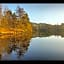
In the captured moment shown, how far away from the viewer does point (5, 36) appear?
4246 millimetres

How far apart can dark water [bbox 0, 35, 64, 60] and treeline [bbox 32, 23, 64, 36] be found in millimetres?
57

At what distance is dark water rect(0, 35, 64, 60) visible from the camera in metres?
4.21

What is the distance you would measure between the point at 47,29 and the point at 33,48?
1.05 ft

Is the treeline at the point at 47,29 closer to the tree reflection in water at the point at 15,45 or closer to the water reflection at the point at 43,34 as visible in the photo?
the water reflection at the point at 43,34

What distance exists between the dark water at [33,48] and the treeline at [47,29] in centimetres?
6

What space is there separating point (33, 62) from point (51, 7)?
77cm

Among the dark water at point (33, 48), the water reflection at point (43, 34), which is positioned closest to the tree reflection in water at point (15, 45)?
the dark water at point (33, 48)

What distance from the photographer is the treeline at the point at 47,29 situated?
425 centimetres

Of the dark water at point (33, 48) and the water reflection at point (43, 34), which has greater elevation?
the water reflection at point (43, 34)

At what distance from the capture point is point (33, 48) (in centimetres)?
422

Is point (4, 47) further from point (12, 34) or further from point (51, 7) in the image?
point (51, 7)

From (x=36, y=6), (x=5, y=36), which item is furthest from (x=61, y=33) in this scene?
(x=5, y=36)

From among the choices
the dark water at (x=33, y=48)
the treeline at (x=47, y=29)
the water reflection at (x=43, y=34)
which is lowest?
the dark water at (x=33, y=48)

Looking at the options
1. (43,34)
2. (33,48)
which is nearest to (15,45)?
(33,48)
